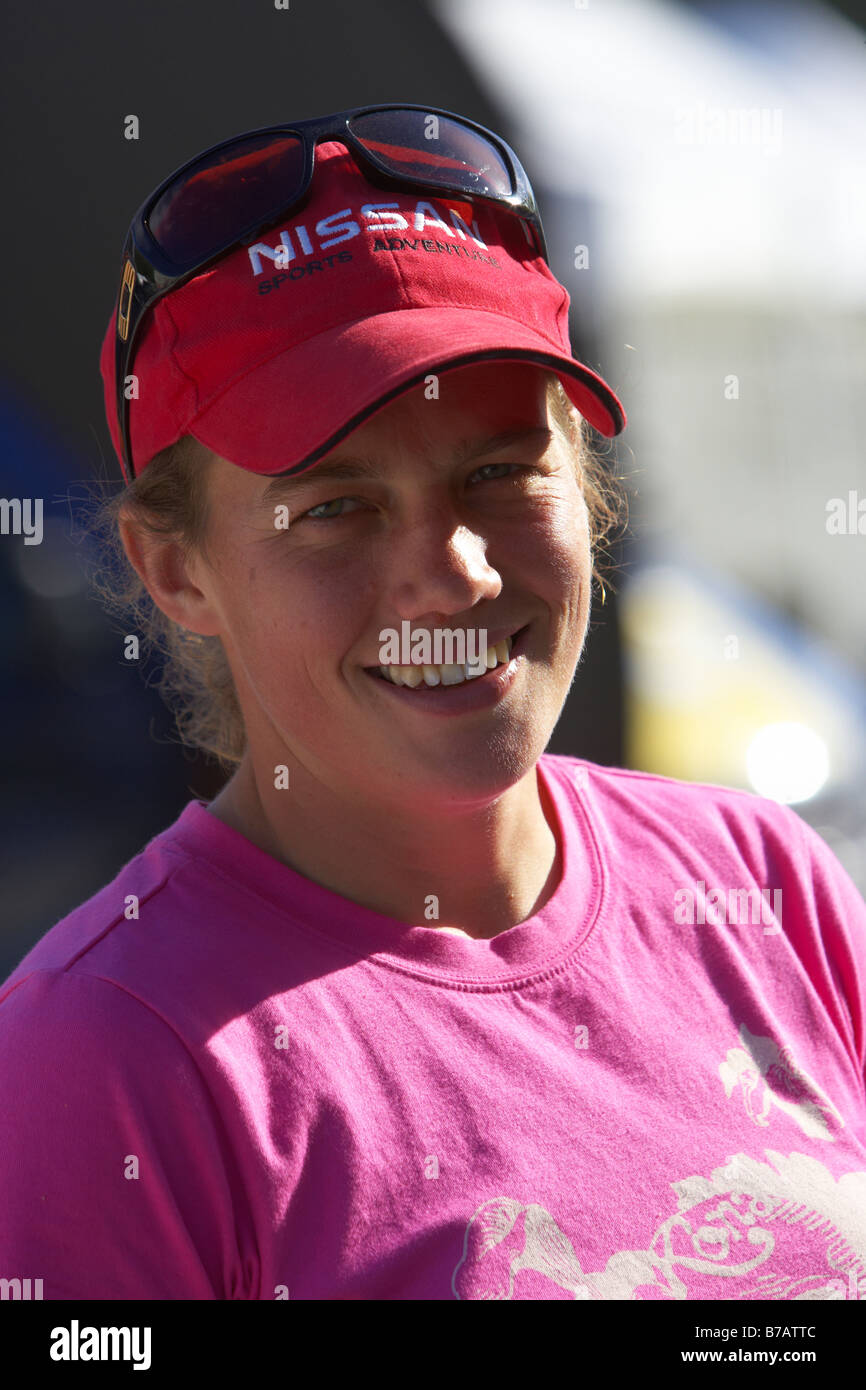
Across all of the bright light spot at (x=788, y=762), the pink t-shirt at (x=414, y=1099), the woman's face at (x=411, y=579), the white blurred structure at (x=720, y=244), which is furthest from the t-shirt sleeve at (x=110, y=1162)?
the bright light spot at (x=788, y=762)

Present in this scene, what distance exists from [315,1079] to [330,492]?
56cm

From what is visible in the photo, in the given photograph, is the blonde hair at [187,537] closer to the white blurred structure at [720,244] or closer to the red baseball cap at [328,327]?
the red baseball cap at [328,327]

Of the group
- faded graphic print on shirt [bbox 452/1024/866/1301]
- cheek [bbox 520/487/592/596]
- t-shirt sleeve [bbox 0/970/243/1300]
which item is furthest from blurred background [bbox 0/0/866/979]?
faded graphic print on shirt [bbox 452/1024/866/1301]

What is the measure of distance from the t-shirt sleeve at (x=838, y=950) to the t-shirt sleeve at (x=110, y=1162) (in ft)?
2.42

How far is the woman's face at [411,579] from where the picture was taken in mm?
1202

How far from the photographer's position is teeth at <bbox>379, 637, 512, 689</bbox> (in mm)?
1235

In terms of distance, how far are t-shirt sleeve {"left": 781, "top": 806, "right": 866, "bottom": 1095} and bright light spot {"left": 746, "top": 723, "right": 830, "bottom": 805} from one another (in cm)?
208

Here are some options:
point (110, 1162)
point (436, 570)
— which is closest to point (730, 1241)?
point (110, 1162)

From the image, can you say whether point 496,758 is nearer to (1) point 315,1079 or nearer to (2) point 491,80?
(1) point 315,1079

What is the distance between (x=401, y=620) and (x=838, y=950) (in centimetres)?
69

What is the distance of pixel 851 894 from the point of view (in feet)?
5.09

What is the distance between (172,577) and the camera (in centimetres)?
140

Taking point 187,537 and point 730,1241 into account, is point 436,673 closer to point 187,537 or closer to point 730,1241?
point 187,537
